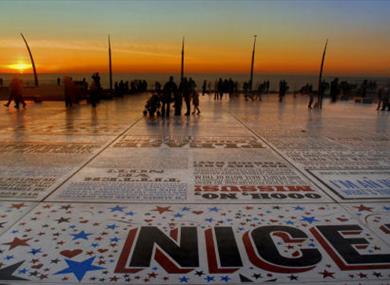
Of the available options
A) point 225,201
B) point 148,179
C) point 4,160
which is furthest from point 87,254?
point 4,160

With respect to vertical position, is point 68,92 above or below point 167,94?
below

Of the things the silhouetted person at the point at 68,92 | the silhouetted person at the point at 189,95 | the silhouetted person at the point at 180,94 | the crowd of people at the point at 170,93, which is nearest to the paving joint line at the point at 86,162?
the crowd of people at the point at 170,93

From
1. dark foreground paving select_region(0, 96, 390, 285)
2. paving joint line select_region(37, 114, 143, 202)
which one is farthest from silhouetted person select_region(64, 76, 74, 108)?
dark foreground paving select_region(0, 96, 390, 285)

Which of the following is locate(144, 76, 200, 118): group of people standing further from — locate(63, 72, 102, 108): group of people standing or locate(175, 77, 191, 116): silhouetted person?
locate(63, 72, 102, 108): group of people standing

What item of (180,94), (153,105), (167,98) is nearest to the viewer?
(167,98)

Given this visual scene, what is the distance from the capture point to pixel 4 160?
7438 mm

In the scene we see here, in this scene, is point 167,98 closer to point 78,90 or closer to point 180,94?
point 180,94

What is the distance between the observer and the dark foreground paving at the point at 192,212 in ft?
11.4

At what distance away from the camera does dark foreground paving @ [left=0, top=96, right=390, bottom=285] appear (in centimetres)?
346

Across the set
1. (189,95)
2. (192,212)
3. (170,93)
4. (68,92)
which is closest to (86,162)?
(192,212)

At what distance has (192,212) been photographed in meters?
4.82

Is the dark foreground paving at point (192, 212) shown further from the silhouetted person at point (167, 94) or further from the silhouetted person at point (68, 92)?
the silhouetted person at point (68, 92)

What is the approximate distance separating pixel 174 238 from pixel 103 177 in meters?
2.66

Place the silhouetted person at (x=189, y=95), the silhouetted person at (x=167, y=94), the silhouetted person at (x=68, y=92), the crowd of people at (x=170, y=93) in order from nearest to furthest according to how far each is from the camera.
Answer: the silhouetted person at (x=167, y=94) < the crowd of people at (x=170, y=93) < the silhouetted person at (x=189, y=95) < the silhouetted person at (x=68, y=92)
